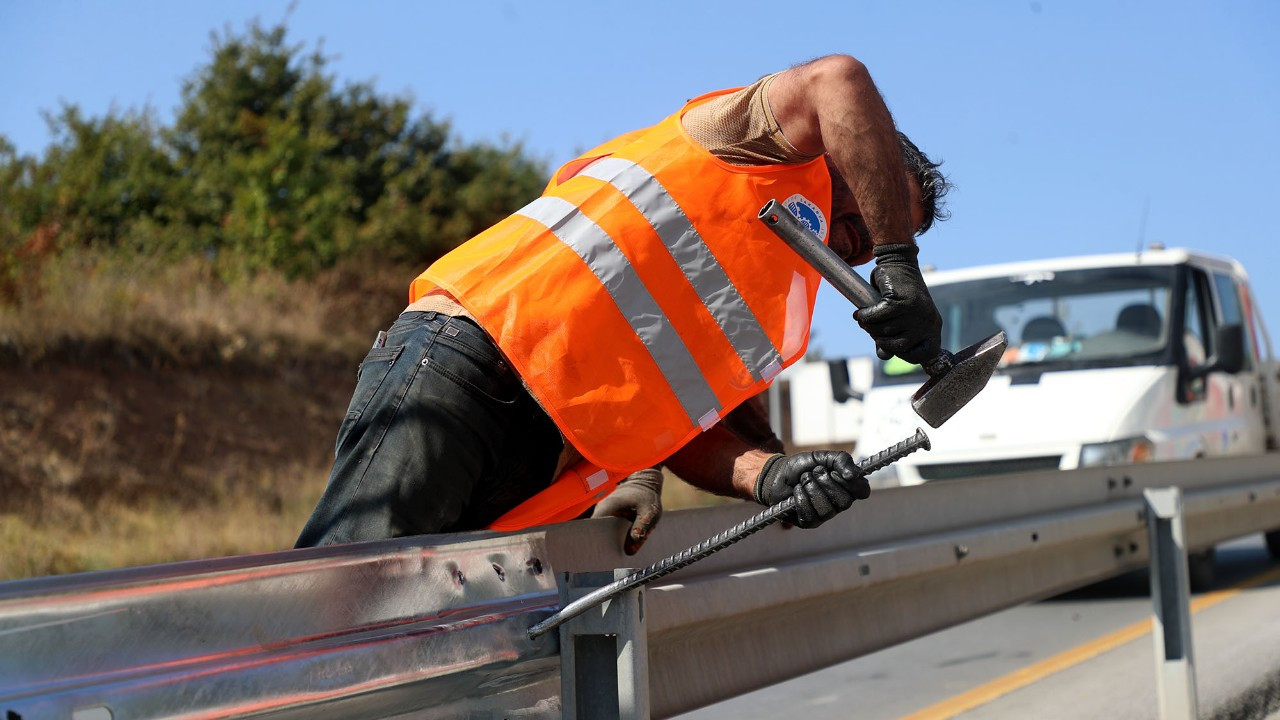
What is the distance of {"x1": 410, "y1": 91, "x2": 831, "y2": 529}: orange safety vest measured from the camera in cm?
262

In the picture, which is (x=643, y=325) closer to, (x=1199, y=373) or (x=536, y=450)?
(x=536, y=450)

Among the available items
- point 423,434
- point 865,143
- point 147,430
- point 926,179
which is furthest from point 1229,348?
point 147,430

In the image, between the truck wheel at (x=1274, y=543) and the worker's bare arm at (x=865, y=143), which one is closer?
the worker's bare arm at (x=865, y=143)

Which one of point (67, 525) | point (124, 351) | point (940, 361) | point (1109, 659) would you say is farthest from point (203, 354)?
point (940, 361)

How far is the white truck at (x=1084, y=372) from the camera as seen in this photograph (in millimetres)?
8273

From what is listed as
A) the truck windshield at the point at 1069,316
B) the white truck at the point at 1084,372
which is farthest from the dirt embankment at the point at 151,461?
the truck windshield at the point at 1069,316

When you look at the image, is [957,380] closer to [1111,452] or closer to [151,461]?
[1111,452]

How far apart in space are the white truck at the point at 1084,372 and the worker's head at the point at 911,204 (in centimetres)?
534

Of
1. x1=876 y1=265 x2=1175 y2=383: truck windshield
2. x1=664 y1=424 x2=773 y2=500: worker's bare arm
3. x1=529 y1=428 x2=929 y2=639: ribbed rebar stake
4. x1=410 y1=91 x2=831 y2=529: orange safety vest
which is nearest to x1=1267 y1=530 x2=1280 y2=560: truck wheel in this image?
x1=876 y1=265 x2=1175 y2=383: truck windshield

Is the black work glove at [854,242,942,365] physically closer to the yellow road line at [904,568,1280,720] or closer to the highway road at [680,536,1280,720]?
the highway road at [680,536,1280,720]

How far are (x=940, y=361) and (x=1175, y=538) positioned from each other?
2.28 metres

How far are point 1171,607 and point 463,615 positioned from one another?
2.93 m

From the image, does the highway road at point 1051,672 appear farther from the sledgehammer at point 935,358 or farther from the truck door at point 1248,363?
the sledgehammer at point 935,358

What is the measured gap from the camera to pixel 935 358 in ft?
8.02
